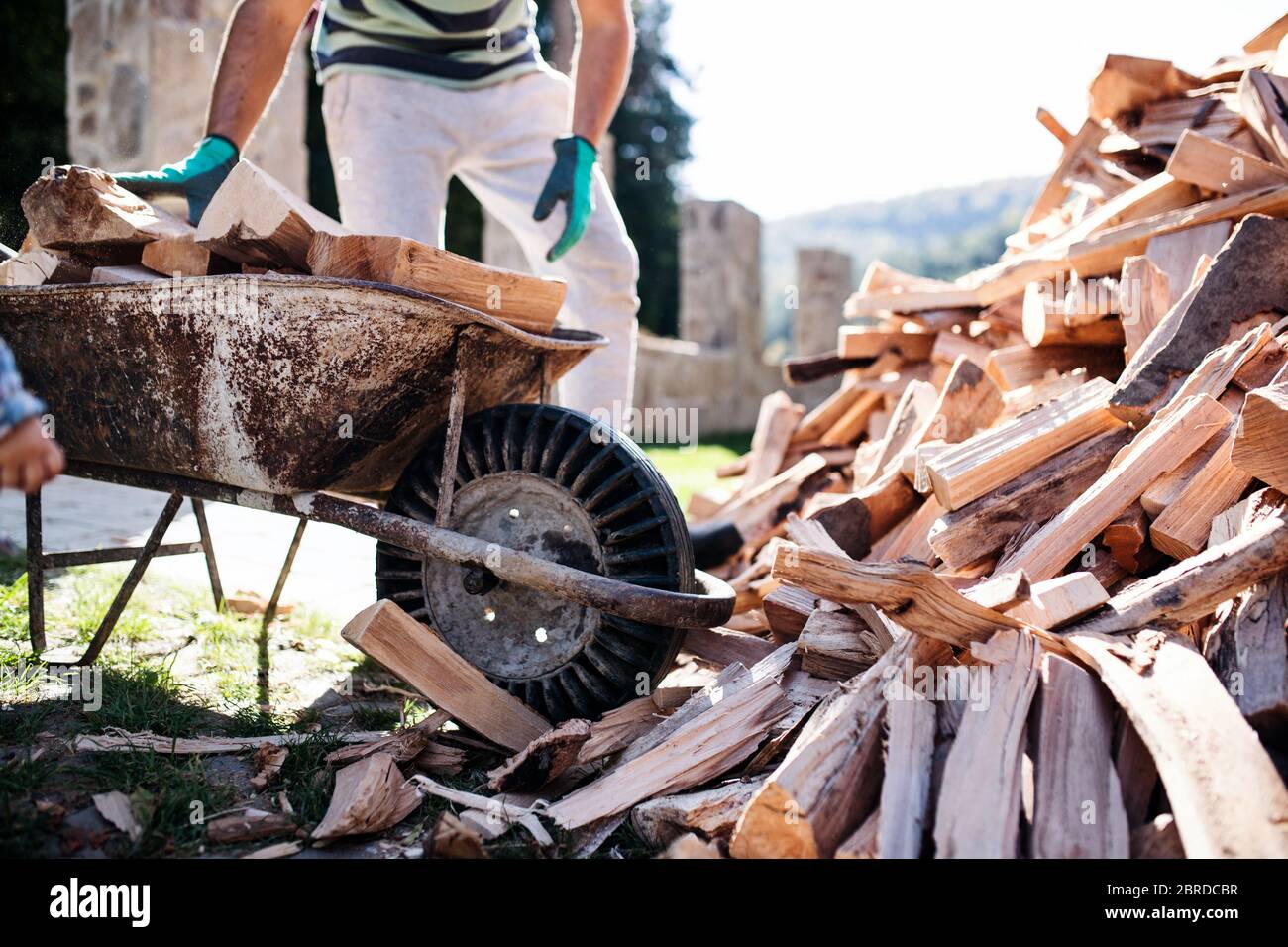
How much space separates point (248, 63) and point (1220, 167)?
2.73m

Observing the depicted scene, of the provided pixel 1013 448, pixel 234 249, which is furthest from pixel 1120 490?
pixel 234 249

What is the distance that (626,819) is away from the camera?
1.71 meters

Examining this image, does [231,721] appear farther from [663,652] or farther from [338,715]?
[663,652]

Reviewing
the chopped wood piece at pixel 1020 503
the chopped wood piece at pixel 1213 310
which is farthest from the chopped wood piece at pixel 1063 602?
the chopped wood piece at pixel 1213 310

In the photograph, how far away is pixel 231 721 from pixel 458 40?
2053 mm

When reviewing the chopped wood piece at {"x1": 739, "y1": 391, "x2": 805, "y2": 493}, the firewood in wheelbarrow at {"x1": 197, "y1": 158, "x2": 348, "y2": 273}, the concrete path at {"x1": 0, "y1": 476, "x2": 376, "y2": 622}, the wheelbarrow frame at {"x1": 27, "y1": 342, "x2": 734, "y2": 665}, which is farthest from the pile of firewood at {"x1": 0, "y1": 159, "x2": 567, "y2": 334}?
the chopped wood piece at {"x1": 739, "y1": 391, "x2": 805, "y2": 493}

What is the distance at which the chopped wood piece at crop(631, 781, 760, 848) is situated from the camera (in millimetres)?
1592

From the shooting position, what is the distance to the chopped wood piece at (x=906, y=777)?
4.45 feet

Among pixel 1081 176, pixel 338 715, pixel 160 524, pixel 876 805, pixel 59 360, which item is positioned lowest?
pixel 338 715

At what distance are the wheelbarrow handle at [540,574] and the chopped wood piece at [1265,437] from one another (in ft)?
3.22

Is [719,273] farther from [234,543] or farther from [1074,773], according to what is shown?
[1074,773]

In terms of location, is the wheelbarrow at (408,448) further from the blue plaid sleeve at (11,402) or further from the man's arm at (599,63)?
the man's arm at (599,63)

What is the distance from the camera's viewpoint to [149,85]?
5703mm
